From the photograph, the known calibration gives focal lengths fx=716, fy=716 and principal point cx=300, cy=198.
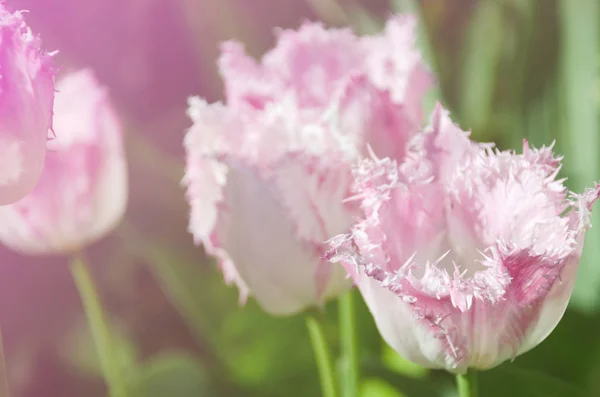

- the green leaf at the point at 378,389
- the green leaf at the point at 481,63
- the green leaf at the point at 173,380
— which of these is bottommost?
the green leaf at the point at 378,389

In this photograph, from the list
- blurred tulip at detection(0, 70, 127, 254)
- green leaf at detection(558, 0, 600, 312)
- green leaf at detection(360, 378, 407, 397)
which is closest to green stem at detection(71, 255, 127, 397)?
blurred tulip at detection(0, 70, 127, 254)

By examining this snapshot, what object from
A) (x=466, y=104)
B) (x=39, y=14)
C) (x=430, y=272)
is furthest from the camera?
(x=466, y=104)

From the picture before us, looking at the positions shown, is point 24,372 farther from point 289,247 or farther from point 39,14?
point 289,247

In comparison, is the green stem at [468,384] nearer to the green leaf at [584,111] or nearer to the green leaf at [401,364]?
the green leaf at [401,364]

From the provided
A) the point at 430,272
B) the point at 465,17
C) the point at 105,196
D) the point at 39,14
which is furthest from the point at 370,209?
the point at 465,17

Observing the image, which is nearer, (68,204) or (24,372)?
(68,204)

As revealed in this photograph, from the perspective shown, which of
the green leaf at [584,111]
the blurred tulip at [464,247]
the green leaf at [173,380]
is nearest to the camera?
the blurred tulip at [464,247]

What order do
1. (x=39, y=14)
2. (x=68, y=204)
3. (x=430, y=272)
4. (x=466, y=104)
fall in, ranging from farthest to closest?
(x=466, y=104), (x=39, y=14), (x=68, y=204), (x=430, y=272)


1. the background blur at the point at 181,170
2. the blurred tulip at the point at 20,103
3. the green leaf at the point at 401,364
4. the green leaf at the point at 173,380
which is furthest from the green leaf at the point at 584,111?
the blurred tulip at the point at 20,103
